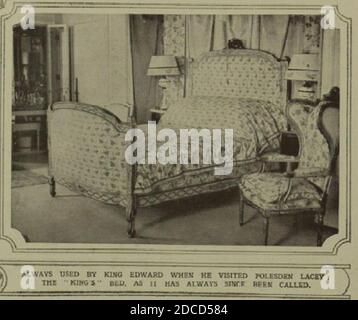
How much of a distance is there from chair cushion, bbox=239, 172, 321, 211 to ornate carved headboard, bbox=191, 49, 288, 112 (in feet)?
0.94

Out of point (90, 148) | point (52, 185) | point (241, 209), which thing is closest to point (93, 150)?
point (90, 148)

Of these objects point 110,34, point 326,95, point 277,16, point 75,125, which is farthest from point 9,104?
point 326,95

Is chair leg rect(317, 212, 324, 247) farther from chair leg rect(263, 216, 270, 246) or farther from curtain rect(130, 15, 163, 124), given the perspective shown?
curtain rect(130, 15, 163, 124)

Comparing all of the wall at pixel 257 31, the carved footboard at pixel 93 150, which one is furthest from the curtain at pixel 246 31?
the carved footboard at pixel 93 150

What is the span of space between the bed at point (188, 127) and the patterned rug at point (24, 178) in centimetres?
8

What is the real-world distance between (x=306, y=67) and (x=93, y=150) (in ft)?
2.78

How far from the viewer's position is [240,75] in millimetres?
2188

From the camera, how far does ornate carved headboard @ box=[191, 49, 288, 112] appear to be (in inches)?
83.7

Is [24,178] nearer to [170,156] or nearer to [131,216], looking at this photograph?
[131,216]

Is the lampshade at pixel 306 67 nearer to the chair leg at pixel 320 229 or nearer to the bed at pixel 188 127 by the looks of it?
the bed at pixel 188 127

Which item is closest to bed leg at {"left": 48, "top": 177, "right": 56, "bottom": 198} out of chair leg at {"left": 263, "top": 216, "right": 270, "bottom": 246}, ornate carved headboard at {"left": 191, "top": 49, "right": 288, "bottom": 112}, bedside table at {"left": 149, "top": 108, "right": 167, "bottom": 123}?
bedside table at {"left": 149, "top": 108, "right": 167, "bottom": 123}

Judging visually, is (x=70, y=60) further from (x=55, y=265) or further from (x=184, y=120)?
(x=55, y=265)

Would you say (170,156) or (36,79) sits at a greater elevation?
(36,79)

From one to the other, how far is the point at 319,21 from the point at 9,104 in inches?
46.1
